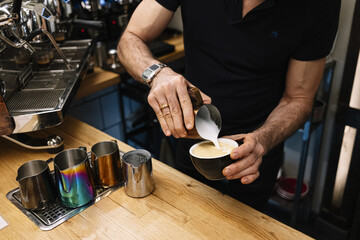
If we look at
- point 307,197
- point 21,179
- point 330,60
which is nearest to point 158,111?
point 21,179

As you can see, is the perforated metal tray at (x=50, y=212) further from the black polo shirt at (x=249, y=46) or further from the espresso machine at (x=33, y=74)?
the black polo shirt at (x=249, y=46)

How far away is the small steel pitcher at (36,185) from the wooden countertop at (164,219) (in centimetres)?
6

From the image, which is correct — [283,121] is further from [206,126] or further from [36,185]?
[36,185]

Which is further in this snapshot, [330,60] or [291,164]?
[291,164]

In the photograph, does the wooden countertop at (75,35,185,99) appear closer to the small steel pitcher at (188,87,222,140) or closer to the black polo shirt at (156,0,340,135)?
the black polo shirt at (156,0,340,135)

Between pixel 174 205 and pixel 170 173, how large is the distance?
18cm

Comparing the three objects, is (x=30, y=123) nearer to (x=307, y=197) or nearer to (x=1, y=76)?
(x=1, y=76)

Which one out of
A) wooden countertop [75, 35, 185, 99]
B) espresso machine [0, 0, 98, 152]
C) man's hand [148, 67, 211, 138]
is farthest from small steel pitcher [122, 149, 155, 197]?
wooden countertop [75, 35, 185, 99]

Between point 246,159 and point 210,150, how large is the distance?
0.11 meters

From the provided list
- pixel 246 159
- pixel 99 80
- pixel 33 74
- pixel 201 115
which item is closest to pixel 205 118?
pixel 201 115

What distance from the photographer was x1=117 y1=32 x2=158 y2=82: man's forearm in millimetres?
1330

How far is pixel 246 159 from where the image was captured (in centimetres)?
104

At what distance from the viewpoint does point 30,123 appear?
4.33 feet

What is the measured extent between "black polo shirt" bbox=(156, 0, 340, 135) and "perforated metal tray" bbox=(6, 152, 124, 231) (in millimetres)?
638
